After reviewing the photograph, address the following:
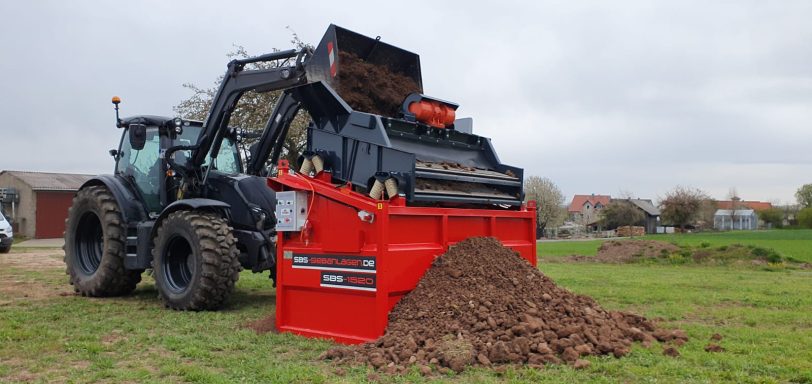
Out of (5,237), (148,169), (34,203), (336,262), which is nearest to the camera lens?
(336,262)

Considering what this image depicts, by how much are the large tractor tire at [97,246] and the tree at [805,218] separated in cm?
8815

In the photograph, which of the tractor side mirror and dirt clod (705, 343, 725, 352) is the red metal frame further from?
the tractor side mirror

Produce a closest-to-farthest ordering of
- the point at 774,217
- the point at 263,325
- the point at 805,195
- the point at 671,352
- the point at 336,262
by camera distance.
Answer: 1. the point at 671,352
2. the point at 336,262
3. the point at 263,325
4. the point at 774,217
5. the point at 805,195

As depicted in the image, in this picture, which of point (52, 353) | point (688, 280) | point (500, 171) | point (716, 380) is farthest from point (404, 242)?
point (688, 280)

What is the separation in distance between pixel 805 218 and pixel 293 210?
294 ft

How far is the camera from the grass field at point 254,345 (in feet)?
15.5

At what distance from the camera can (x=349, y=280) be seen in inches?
238

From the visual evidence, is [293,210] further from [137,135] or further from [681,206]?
[681,206]

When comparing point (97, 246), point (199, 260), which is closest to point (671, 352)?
point (199, 260)

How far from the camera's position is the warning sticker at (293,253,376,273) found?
19.4 ft

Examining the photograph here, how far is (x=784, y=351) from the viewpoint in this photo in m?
5.55

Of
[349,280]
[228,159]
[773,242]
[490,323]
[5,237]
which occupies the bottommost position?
[773,242]

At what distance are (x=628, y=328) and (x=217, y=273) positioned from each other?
4591mm

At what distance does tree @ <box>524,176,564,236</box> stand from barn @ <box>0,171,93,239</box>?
142ft
